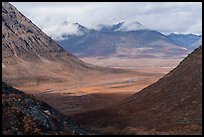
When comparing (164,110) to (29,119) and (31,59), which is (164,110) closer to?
(29,119)

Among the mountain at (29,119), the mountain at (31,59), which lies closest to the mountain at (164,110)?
the mountain at (29,119)

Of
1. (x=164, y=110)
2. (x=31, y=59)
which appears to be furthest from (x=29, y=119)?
(x=31, y=59)

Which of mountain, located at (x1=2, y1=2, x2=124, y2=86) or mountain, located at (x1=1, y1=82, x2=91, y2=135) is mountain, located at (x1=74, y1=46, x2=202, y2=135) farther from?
mountain, located at (x1=2, y1=2, x2=124, y2=86)

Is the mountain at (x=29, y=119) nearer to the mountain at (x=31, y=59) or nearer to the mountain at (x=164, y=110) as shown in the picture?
the mountain at (x=164, y=110)

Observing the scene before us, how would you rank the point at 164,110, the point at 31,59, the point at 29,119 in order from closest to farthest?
the point at 29,119 → the point at 164,110 → the point at 31,59

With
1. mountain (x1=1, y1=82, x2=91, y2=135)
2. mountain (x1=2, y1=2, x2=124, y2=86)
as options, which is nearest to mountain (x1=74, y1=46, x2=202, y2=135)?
mountain (x1=1, y1=82, x2=91, y2=135)

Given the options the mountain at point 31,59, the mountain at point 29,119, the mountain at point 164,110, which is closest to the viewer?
the mountain at point 29,119
